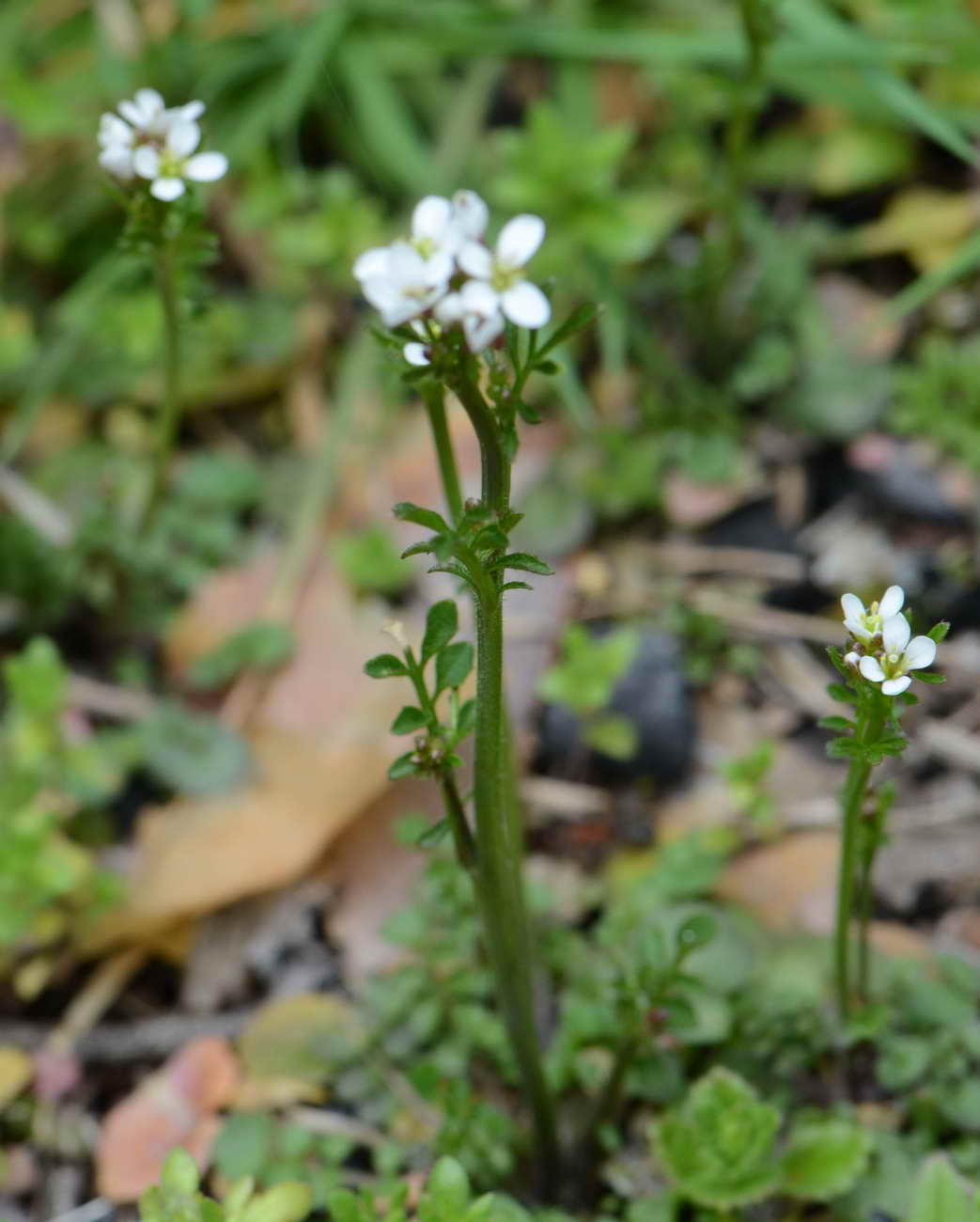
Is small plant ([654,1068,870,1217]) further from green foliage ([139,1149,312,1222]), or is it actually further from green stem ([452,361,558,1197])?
green foliage ([139,1149,312,1222])

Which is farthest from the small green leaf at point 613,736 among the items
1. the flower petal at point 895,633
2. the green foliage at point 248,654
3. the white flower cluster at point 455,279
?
the white flower cluster at point 455,279

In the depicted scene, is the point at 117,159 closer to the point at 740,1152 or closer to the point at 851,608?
the point at 851,608

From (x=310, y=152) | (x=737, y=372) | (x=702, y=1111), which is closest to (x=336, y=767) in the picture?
(x=702, y=1111)

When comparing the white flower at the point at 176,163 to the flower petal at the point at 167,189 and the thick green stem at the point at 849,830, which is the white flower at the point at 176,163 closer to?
the flower petal at the point at 167,189

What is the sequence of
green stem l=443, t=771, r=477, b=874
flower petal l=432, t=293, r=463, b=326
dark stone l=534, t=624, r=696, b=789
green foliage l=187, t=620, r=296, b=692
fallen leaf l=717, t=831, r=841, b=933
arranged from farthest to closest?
green foliage l=187, t=620, r=296, b=692 < dark stone l=534, t=624, r=696, b=789 < fallen leaf l=717, t=831, r=841, b=933 < green stem l=443, t=771, r=477, b=874 < flower petal l=432, t=293, r=463, b=326

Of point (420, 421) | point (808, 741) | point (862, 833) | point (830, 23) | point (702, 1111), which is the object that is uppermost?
point (830, 23)

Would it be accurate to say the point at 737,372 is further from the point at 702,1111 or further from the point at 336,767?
the point at 702,1111

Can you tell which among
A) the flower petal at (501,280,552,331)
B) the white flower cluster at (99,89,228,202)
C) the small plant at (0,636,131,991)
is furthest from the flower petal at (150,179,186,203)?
the small plant at (0,636,131,991)
